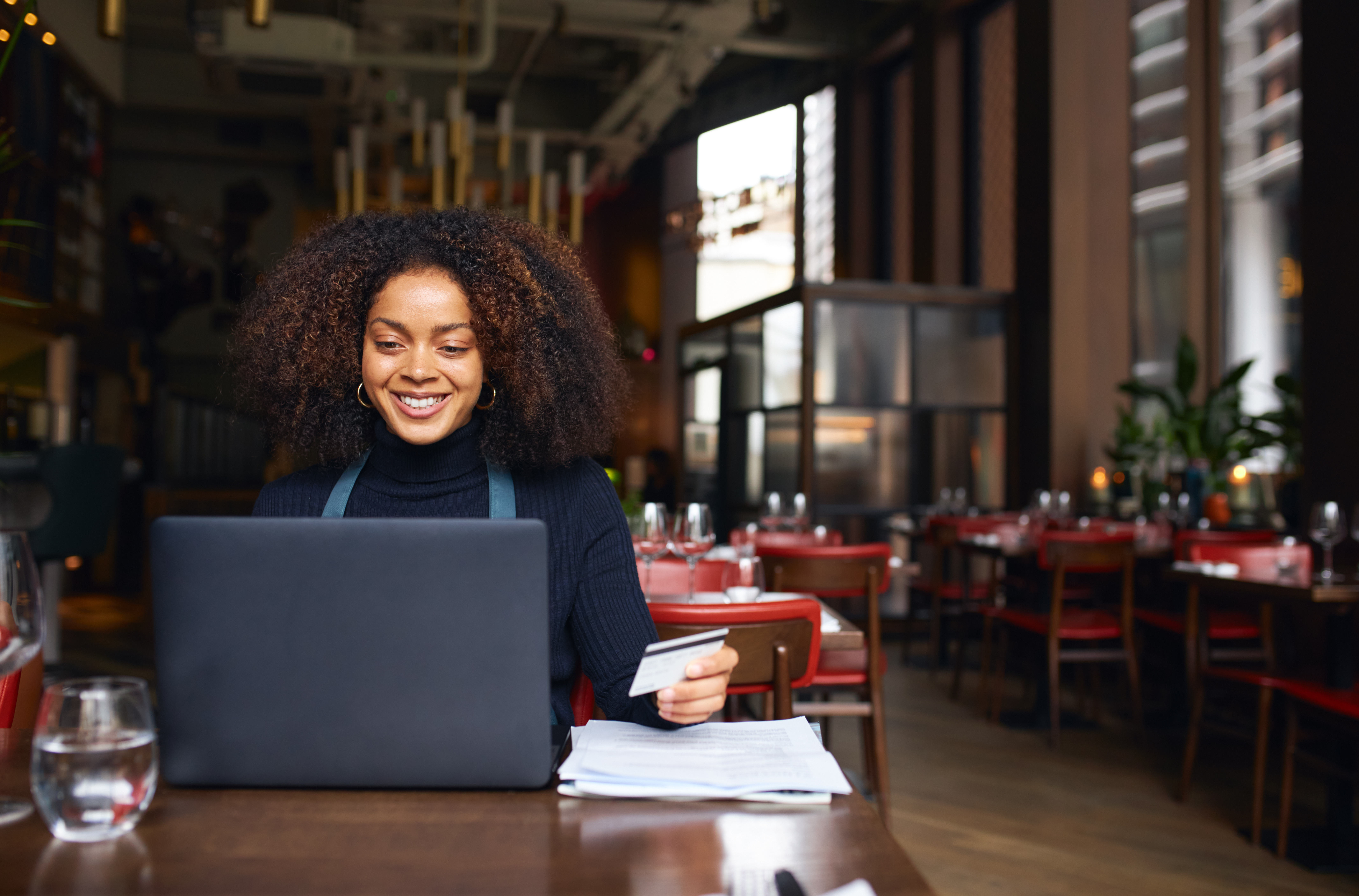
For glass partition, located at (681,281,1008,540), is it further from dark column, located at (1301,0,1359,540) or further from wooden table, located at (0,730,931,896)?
wooden table, located at (0,730,931,896)

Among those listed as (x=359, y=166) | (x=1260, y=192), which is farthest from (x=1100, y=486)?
(x=359, y=166)

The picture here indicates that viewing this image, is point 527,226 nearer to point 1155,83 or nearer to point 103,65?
point 1155,83

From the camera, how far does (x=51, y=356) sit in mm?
7828

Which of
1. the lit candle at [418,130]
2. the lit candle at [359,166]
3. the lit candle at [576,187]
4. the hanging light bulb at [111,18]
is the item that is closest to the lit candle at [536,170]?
the lit candle at [576,187]

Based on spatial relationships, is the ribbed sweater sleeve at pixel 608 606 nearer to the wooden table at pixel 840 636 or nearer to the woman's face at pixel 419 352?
the woman's face at pixel 419 352

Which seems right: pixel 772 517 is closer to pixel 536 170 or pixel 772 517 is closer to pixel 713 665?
pixel 536 170

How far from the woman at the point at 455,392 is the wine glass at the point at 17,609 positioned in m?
0.50

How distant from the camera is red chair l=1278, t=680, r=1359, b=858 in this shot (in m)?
2.66

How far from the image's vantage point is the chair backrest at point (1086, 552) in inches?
162

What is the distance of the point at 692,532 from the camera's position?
2.31 meters

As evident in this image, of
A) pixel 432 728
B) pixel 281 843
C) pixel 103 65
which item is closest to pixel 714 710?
pixel 432 728

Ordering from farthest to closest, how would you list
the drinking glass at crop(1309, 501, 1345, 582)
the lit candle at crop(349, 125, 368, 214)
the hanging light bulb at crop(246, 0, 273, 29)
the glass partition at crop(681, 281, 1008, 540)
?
the glass partition at crop(681, 281, 1008, 540) < the lit candle at crop(349, 125, 368, 214) < the hanging light bulb at crop(246, 0, 273, 29) < the drinking glass at crop(1309, 501, 1345, 582)

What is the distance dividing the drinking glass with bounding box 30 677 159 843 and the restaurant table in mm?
2919

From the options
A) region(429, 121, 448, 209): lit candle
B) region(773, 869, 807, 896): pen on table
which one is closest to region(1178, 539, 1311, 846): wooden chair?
region(773, 869, 807, 896): pen on table
